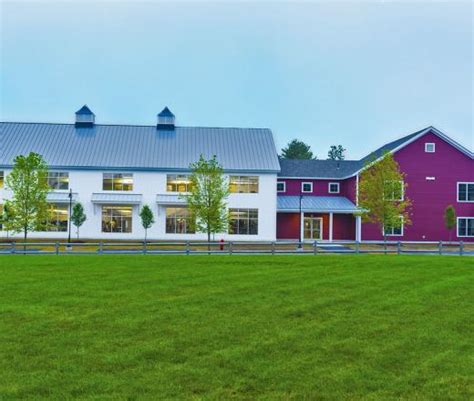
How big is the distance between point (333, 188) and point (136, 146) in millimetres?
20886

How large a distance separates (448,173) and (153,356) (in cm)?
4128

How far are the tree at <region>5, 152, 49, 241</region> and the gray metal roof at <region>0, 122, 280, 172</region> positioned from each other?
4992mm

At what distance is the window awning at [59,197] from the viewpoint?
40.7 meters

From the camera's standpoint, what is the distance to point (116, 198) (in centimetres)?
4062

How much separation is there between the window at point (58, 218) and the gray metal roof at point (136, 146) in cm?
390

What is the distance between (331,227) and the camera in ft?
145

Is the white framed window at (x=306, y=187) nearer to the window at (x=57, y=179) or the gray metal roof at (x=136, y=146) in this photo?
the gray metal roof at (x=136, y=146)

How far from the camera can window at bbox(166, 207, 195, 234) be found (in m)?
41.4

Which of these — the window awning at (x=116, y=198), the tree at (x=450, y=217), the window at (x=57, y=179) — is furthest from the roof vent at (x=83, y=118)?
the tree at (x=450, y=217)

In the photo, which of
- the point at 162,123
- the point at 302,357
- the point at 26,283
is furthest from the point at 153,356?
the point at 162,123

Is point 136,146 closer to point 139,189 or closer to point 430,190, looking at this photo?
point 139,189

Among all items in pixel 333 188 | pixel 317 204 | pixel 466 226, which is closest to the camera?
pixel 466 226

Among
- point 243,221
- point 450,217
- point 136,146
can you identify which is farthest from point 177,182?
Result: point 450,217

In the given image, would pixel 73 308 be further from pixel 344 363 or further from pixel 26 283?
pixel 344 363
